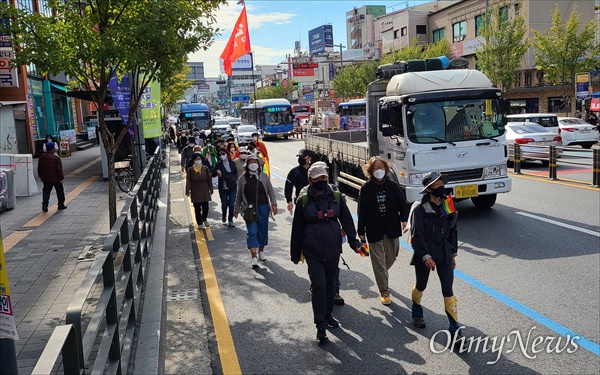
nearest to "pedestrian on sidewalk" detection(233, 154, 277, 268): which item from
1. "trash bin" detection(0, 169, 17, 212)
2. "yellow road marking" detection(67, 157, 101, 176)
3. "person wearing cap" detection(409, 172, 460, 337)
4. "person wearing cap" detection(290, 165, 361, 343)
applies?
"person wearing cap" detection(290, 165, 361, 343)

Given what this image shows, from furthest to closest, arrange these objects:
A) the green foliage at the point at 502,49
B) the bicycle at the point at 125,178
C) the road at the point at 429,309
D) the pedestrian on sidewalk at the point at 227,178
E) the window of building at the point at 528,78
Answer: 1. the window of building at the point at 528,78
2. the green foliage at the point at 502,49
3. the bicycle at the point at 125,178
4. the pedestrian on sidewalk at the point at 227,178
5. the road at the point at 429,309

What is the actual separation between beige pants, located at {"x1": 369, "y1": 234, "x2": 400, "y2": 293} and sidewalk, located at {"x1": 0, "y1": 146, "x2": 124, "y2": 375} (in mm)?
3655

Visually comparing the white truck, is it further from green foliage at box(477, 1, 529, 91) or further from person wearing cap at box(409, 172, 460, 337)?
green foliage at box(477, 1, 529, 91)

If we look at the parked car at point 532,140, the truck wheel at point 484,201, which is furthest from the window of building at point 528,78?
the truck wheel at point 484,201

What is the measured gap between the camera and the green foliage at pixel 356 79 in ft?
198

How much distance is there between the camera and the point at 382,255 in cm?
685

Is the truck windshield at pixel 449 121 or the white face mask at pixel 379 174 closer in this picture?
the white face mask at pixel 379 174

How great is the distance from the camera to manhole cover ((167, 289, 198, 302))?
288 inches

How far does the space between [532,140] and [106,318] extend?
1911cm

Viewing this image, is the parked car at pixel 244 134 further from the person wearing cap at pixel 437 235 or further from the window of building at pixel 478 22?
the person wearing cap at pixel 437 235

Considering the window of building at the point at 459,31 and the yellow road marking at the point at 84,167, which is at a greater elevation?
the window of building at the point at 459,31

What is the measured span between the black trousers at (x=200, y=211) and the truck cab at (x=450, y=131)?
409 centimetres

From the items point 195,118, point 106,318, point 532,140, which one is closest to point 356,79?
point 195,118

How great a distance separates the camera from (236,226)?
12.2 meters
